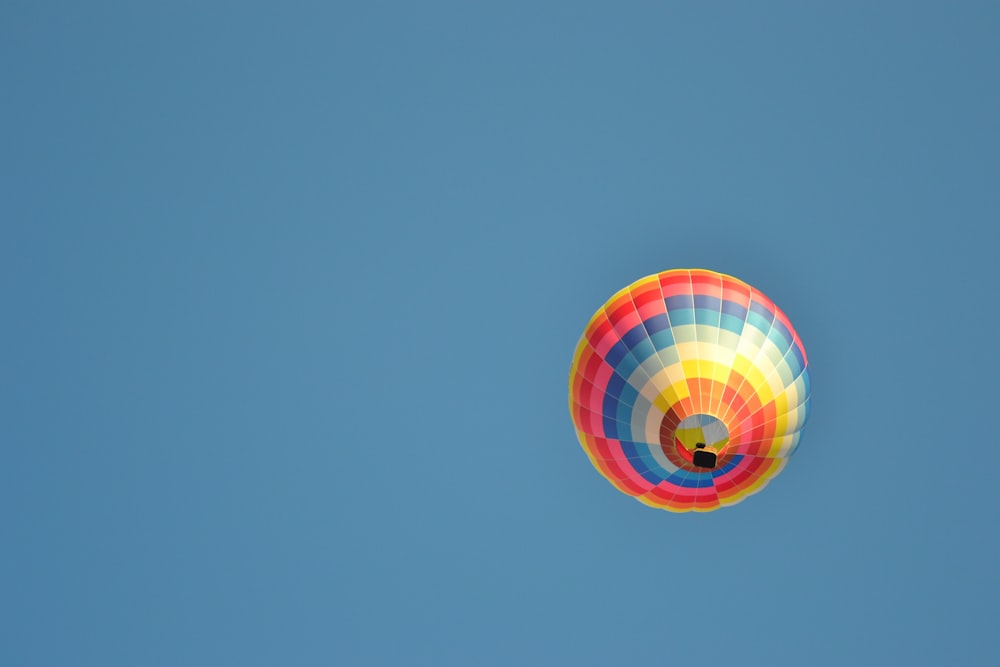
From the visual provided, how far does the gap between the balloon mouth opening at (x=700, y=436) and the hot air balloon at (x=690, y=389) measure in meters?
0.02

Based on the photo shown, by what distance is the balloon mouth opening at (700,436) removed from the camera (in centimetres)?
2794

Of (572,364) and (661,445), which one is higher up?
(572,364)

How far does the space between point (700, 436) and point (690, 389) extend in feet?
2.52

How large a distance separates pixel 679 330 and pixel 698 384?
101 cm

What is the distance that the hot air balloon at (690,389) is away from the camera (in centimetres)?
2797

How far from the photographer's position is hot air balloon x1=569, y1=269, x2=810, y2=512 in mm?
27969

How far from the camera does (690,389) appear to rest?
27906 mm

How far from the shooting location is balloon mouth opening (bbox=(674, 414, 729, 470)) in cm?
2794

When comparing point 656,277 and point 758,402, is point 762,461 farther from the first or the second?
point 656,277

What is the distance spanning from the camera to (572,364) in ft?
97.9

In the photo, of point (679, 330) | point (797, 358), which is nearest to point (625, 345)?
point (679, 330)

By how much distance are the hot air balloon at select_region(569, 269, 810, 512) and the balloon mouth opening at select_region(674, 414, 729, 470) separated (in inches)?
0.6

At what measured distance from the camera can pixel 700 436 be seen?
28.0 metres

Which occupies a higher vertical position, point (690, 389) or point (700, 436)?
point (690, 389)
